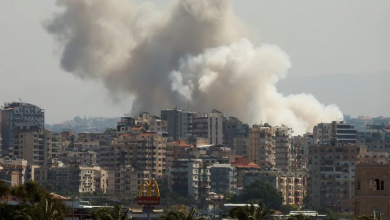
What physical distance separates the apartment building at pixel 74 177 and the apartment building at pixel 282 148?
21.1m

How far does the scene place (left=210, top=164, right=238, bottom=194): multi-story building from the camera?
161125 millimetres

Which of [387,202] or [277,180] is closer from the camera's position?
[387,202]

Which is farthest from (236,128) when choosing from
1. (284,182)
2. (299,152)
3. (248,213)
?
(248,213)

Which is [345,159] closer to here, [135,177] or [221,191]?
[221,191]

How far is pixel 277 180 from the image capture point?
6102 inches

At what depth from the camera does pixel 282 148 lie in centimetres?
18138

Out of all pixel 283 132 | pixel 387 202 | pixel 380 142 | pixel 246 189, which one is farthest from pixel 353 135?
pixel 387 202

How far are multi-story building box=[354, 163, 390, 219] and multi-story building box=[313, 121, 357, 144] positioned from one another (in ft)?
430

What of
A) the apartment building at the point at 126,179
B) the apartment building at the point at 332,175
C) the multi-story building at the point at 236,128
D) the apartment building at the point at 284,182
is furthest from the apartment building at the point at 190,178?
the multi-story building at the point at 236,128

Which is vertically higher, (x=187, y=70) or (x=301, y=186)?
(x=187, y=70)

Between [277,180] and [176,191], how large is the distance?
1039 cm

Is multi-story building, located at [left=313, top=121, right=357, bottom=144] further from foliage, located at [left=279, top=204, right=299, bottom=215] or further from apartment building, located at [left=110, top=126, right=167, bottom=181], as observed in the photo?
foliage, located at [left=279, top=204, right=299, bottom=215]

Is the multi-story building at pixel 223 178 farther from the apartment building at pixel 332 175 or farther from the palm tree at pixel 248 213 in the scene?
the palm tree at pixel 248 213

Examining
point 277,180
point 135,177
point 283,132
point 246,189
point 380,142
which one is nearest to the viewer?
point 246,189
